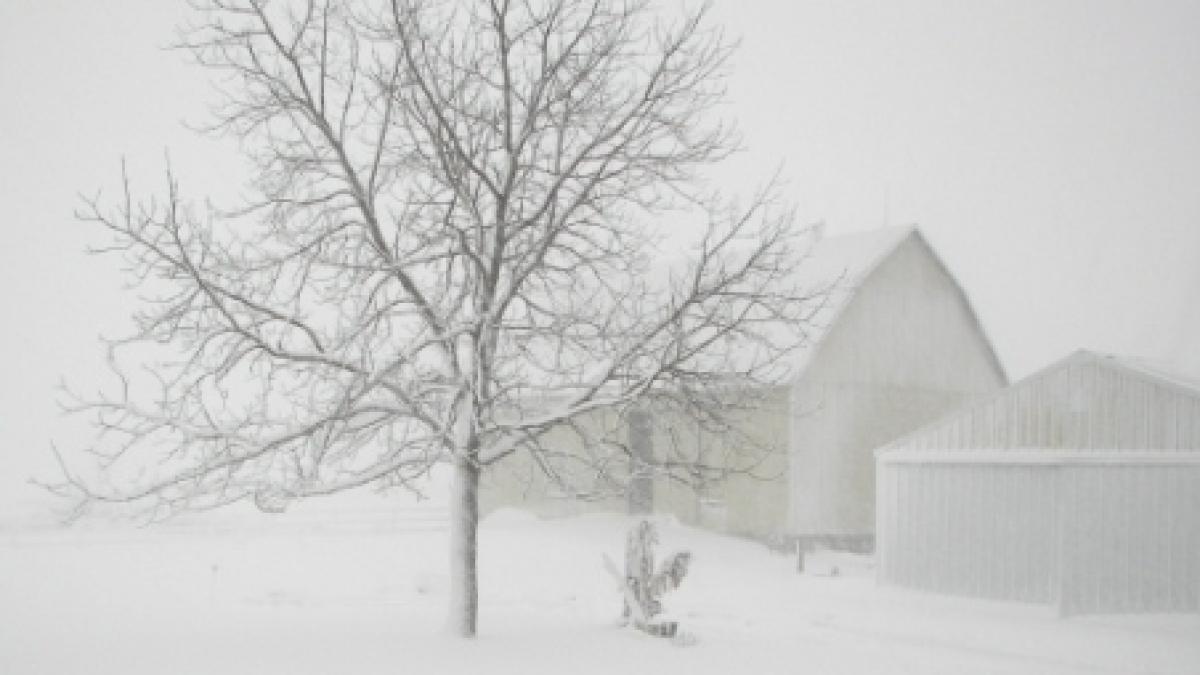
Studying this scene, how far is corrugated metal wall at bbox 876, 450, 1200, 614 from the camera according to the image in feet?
51.1

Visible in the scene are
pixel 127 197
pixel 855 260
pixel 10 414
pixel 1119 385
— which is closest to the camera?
pixel 127 197

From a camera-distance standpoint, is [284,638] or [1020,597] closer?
[284,638]

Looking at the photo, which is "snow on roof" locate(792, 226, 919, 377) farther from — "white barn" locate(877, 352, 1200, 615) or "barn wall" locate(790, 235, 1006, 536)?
"white barn" locate(877, 352, 1200, 615)

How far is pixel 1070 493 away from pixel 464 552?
9.95m

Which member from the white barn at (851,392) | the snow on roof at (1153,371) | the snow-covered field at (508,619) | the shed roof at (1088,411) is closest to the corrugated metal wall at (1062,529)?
the shed roof at (1088,411)

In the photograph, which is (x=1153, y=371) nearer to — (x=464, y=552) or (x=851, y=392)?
(x=851, y=392)

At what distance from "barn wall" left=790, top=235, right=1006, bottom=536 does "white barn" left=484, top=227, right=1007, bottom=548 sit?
3 centimetres

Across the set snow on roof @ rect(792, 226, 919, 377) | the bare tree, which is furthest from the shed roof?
the bare tree

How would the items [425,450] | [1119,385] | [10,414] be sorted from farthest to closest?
[10,414] < [1119,385] < [425,450]

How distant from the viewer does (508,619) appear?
13391 millimetres

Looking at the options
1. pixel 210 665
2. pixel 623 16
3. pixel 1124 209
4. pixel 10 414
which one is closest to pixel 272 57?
pixel 623 16

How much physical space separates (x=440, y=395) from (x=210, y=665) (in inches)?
150

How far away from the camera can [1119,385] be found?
16.1 meters

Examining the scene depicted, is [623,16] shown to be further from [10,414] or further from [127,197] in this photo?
[10,414]
